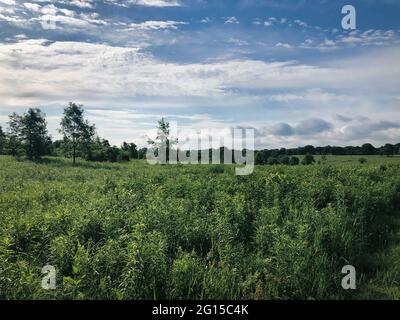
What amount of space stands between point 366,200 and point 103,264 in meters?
8.45

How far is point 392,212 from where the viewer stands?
11.5 metres

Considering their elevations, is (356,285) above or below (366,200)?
below

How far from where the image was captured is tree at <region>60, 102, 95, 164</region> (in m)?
48.8

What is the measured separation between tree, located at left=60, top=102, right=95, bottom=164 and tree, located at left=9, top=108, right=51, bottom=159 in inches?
143

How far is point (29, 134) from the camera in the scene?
48688 mm

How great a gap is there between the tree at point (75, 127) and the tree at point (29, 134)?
362cm

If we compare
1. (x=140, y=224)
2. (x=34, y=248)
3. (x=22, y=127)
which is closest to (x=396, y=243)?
(x=140, y=224)

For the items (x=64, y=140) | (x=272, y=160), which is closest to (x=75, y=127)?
(x=64, y=140)

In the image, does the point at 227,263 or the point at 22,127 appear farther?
the point at 22,127

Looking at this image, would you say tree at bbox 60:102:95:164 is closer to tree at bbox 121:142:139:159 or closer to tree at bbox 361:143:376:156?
tree at bbox 121:142:139:159

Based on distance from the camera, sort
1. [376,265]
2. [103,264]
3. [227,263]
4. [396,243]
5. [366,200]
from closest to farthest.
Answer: [103,264] → [227,263] → [376,265] → [396,243] → [366,200]

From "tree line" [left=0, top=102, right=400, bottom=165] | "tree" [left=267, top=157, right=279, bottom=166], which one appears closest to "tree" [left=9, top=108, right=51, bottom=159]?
"tree line" [left=0, top=102, right=400, bottom=165]

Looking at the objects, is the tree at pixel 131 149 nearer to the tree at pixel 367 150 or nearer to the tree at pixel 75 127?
the tree at pixel 75 127
